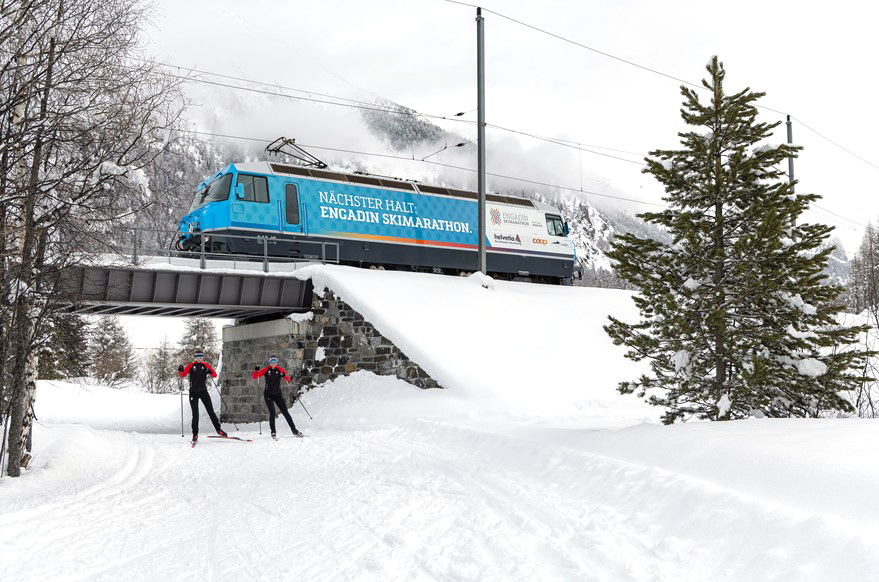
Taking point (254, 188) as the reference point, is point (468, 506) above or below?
below

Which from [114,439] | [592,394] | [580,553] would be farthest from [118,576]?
[592,394]

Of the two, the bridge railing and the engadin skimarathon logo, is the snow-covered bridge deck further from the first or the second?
the engadin skimarathon logo

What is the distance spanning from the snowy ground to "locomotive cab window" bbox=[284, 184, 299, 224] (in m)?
9.27

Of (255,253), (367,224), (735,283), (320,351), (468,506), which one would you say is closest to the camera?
(468,506)

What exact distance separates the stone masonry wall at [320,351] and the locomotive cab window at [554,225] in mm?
10830

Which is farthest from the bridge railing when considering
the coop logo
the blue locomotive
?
the coop logo

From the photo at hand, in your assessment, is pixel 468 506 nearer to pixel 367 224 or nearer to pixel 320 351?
pixel 320 351

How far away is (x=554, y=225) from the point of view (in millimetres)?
27797

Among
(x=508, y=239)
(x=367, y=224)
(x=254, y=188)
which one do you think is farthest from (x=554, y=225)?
(x=254, y=188)

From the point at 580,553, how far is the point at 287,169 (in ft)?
59.9

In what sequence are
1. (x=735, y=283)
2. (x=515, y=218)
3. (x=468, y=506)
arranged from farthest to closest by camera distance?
(x=515, y=218)
(x=735, y=283)
(x=468, y=506)

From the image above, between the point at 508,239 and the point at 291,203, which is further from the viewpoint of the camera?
the point at 508,239

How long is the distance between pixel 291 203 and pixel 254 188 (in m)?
1.20

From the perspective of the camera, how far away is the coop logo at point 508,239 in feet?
85.3
